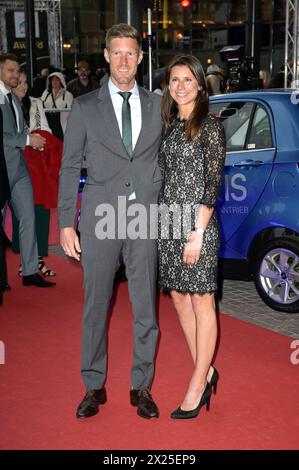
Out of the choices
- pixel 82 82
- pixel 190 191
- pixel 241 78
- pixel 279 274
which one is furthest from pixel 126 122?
pixel 241 78

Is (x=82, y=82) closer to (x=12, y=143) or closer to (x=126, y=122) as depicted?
(x=12, y=143)

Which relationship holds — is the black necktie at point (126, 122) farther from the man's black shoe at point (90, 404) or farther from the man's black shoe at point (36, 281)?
the man's black shoe at point (36, 281)

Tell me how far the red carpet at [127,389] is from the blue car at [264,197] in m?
0.48

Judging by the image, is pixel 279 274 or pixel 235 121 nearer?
pixel 279 274

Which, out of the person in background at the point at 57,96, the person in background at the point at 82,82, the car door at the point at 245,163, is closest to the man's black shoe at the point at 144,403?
the car door at the point at 245,163

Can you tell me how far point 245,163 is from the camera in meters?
5.39

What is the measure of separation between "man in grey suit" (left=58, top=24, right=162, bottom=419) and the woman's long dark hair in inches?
2.1

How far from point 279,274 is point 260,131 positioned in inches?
45.8

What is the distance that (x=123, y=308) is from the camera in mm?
5699

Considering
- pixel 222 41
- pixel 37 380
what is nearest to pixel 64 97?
pixel 37 380

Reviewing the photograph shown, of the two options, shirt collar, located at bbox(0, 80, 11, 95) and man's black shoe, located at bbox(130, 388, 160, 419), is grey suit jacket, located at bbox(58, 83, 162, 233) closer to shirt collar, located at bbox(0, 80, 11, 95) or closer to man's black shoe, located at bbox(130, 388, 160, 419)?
man's black shoe, located at bbox(130, 388, 160, 419)

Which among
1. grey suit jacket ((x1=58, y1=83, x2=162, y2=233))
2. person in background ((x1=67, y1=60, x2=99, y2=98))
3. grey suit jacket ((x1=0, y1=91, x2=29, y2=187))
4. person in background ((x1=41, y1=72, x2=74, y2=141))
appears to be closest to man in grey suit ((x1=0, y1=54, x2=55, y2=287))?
grey suit jacket ((x1=0, y1=91, x2=29, y2=187))

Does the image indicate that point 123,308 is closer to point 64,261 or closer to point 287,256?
point 287,256

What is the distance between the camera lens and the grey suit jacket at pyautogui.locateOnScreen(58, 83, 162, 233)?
3.38 m
